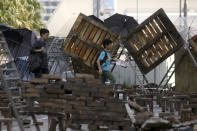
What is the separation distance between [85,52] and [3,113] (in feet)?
26.6

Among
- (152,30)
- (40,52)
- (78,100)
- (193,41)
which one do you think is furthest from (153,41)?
(78,100)

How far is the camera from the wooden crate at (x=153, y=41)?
68.5 feet

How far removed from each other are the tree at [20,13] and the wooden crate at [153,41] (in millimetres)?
27791

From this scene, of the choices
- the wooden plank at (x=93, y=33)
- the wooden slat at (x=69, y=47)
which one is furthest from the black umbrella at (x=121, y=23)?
the wooden slat at (x=69, y=47)

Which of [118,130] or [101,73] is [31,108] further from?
[101,73]

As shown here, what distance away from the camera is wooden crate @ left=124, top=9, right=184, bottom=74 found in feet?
68.5

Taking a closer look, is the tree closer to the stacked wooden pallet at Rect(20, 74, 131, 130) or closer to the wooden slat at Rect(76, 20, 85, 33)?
the wooden slat at Rect(76, 20, 85, 33)

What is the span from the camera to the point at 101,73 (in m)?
16.6

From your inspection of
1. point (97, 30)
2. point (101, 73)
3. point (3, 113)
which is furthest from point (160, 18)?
point (3, 113)

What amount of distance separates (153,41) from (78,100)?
10.9 m

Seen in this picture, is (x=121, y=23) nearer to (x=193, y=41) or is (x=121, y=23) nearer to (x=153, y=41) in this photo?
(x=153, y=41)

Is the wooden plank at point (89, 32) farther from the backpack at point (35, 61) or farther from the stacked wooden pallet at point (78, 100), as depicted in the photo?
the stacked wooden pallet at point (78, 100)

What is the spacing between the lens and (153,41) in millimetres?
21016

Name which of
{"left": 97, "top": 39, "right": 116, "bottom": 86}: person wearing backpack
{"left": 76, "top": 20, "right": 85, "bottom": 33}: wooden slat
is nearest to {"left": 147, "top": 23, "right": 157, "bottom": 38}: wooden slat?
{"left": 76, "top": 20, "right": 85, "bottom": 33}: wooden slat
